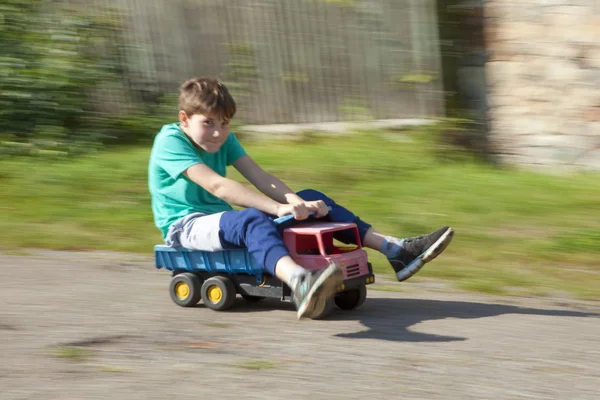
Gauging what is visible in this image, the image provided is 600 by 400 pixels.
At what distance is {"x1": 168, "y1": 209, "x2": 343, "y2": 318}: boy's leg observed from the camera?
3.90 meters

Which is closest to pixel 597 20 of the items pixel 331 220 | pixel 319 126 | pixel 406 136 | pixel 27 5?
pixel 406 136

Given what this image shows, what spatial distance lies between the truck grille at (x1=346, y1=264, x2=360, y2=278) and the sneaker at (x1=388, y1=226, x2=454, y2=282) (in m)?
0.23

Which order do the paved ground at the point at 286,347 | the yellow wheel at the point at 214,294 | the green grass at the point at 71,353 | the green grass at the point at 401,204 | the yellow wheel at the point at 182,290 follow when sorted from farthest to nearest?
the green grass at the point at 401,204
the yellow wheel at the point at 182,290
the yellow wheel at the point at 214,294
the green grass at the point at 71,353
the paved ground at the point at 286,347

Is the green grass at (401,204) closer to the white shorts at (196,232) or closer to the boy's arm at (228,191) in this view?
the boy's arm at (228,191)

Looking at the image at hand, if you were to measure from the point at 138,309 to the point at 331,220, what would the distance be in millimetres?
1002

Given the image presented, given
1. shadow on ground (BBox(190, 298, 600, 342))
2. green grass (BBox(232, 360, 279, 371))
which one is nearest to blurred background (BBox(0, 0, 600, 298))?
shadow on ground (BBox(190, 298, 600, 342))

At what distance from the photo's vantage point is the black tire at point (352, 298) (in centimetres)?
457

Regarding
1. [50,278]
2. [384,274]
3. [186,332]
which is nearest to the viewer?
[186,332]

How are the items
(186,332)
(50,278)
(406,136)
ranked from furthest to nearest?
1. (406,136)
2. (50,278)
3. (186,332)

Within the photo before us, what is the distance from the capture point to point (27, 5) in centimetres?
930

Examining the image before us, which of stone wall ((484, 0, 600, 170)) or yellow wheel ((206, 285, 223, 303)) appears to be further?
stone wall ((484, 0, 600, 170))

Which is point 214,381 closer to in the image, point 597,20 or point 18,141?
point 597,20

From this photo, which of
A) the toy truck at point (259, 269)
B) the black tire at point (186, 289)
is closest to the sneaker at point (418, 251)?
the toy truck at point (259, 269)

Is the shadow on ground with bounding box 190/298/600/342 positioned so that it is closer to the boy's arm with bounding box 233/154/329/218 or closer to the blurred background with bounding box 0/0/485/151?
the boy's arm with bounding box 233/154/329/218
